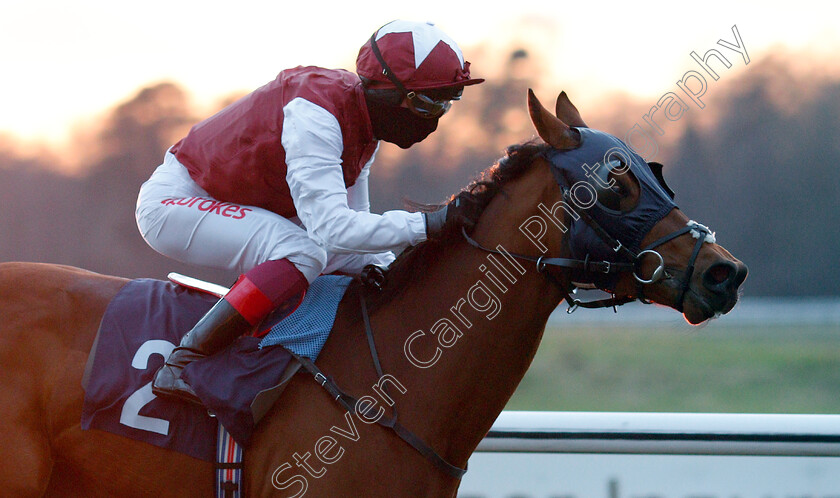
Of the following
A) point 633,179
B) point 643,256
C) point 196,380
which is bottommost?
point 196,380

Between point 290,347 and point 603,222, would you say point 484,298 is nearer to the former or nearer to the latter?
point 603,222

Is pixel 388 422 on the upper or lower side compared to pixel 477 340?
lower

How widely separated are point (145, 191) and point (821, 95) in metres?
23.8

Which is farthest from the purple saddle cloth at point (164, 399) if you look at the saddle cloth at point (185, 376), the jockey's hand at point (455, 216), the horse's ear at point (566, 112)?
the horse's ear at point (566, 112)

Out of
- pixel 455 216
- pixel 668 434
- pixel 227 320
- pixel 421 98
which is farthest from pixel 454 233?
pixel 668 434

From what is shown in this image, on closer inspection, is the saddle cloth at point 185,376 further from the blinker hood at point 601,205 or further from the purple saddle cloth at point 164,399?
the blinker hood at point 601,205

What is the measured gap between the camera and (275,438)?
2285 mm

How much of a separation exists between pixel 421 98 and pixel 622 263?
810 mm

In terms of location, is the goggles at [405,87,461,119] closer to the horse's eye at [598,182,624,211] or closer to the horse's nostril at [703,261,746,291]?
the horse's eye at [598,182,624,211]

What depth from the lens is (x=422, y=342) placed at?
7.83 feet

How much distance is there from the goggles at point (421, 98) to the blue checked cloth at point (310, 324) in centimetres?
61

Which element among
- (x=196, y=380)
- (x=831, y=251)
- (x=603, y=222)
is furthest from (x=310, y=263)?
(x=831, y=251)

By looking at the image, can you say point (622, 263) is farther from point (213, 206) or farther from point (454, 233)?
point (213, 206)

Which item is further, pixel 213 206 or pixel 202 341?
pixel 213 206
